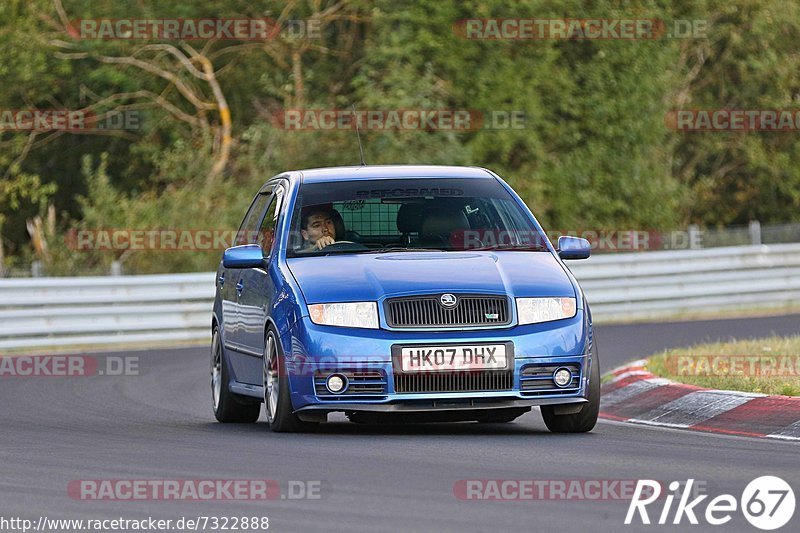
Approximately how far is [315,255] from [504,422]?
1.85m

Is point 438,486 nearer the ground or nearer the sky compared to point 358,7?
nearer the ground

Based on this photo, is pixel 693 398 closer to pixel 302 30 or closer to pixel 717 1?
pixel 302 30

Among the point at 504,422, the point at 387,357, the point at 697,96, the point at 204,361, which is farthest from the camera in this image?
the point at 697,96

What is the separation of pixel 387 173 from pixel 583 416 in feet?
7.37

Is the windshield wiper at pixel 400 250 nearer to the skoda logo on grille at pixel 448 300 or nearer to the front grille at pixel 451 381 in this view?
the skoda logo on grille at pixel 448 300

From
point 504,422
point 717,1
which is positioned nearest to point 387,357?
point 504,422

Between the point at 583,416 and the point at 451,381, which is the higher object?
the point at 451,381

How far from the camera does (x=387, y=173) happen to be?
11.9m

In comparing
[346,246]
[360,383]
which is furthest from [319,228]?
[360,383]

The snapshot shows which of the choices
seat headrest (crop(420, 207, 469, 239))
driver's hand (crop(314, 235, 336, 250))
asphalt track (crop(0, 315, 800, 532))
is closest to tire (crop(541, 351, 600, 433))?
asphalt track (crop(0, 315, 800, 532))

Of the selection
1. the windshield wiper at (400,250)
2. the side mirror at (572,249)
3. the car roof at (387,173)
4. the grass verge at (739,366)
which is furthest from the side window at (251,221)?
the grass verge at (739,366)

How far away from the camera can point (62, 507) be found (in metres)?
7.54

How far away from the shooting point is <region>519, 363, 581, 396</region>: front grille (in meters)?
10.4

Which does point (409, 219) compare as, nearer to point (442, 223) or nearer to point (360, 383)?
point (442, 223)
